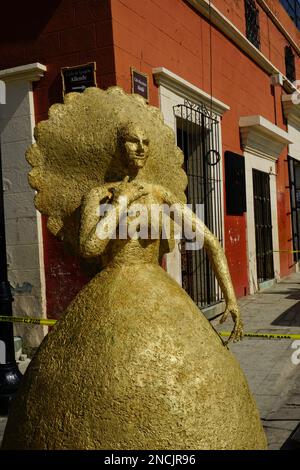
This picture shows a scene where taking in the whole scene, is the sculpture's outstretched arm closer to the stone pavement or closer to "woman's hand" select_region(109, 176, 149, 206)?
"woman's hand" select_region(109, 176, 149, 206)

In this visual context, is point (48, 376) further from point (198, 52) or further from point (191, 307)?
point (198, 52)

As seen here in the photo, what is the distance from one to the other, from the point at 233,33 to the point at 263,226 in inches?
157

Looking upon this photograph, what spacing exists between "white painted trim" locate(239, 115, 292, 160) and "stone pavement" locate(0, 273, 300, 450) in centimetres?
295

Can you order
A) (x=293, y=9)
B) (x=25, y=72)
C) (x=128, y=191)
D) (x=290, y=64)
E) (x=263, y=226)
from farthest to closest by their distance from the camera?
(x=293, y=9) → (x=290, y=64) → (x=263, y=226) → (x=25, y=72) → (x=128, y=191)

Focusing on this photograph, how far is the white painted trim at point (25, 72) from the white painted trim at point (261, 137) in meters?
4.83

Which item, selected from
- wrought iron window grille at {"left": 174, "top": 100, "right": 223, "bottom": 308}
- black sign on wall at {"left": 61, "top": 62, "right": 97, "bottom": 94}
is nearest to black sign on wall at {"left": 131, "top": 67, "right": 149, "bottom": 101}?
black sign on wall at {"left": 61, "top": 62, "right": 97, "bottom": 94}

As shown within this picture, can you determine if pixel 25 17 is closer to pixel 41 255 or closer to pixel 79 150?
pixel 41 255

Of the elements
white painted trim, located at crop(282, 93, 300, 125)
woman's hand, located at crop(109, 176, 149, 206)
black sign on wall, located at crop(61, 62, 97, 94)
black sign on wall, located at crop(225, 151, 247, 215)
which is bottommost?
woman's hand, located at crop(109, 176, 149, 206)

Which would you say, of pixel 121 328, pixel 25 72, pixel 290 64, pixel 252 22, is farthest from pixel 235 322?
pixel 290 64

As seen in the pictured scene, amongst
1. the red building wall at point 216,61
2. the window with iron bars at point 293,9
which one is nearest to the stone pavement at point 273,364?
the red building wall at point 216,61

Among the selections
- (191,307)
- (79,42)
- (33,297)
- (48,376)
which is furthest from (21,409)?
(79,42)

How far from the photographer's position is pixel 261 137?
35.5 feet

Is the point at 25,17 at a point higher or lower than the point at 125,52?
higher

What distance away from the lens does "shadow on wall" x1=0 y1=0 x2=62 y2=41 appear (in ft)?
20.1
